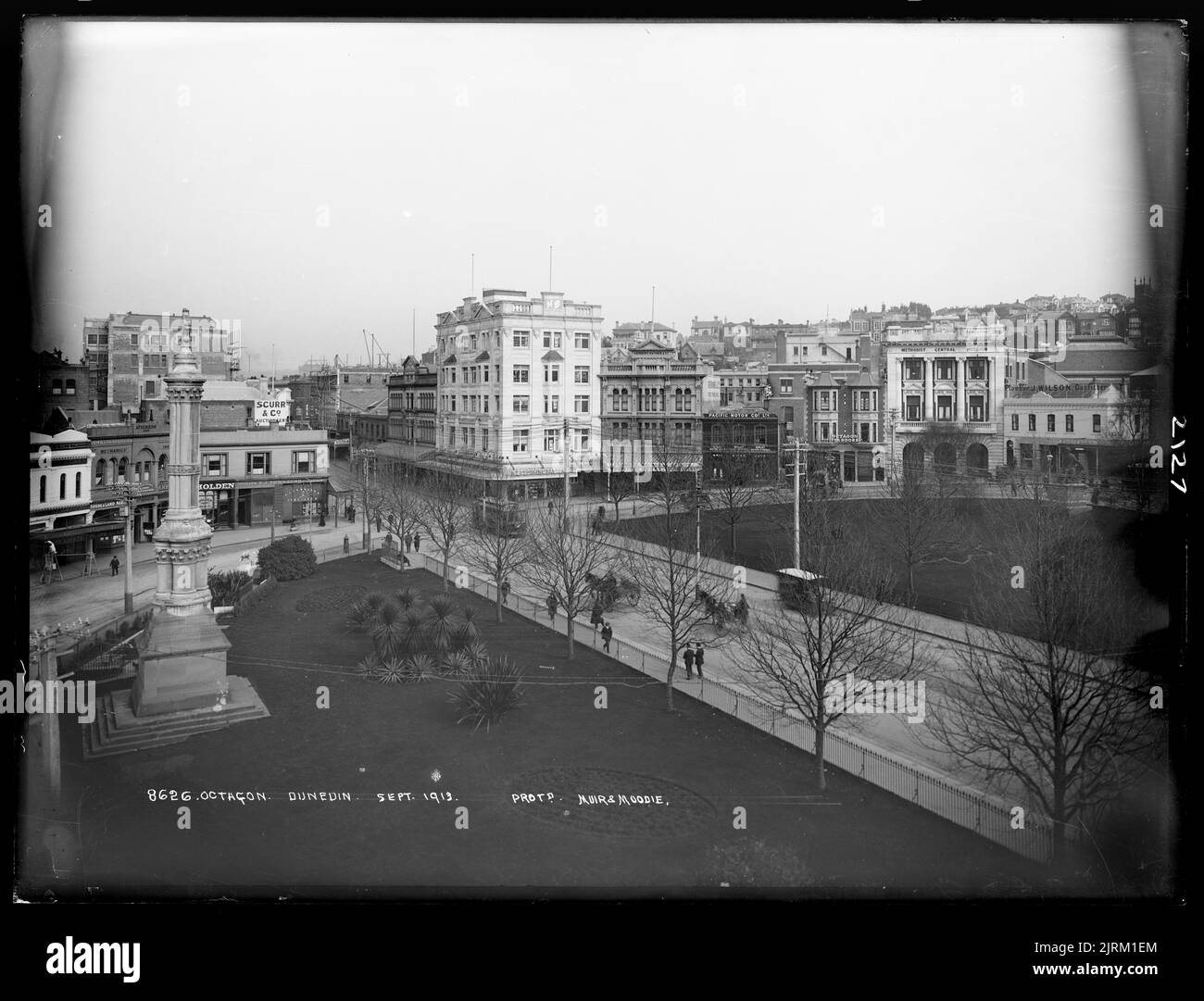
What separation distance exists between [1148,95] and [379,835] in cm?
763

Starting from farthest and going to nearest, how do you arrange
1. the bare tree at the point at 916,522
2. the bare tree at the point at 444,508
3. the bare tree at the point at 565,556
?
the bare tree at the point at 916,522 < the bare tree at the point at 444,508 < the bare tree at the point at 565,556

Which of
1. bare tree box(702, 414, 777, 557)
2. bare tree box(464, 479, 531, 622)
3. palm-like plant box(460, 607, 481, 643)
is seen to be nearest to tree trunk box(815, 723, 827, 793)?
palm-like plant box(460, 607, 481, 643)

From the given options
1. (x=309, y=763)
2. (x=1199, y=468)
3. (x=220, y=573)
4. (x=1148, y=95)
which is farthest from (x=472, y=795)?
(x=1148, y=95)

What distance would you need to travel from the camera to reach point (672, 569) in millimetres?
8617

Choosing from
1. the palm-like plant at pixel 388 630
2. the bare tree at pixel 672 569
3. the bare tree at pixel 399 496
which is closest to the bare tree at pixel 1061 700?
the bare tree at pixel 672 569

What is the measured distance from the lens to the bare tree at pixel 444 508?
9.19 metres

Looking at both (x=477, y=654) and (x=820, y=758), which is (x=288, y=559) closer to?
(x=477, y=654)

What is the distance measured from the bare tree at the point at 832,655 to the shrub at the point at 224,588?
190 inches

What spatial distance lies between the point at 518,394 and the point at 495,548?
170cm

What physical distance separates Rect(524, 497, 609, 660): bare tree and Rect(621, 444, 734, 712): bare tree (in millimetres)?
387

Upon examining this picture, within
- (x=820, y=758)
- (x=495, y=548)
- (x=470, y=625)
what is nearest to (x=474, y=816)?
(x=470, y=625)

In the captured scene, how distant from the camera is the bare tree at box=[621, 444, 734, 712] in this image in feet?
27.6

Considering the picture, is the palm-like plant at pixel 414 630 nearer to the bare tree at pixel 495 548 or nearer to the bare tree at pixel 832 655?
the bare tree at pixel 495 548
